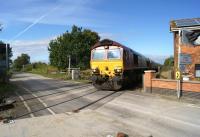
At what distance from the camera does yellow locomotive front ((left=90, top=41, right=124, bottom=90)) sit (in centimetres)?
1961

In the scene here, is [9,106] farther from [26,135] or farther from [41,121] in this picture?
[26,135]

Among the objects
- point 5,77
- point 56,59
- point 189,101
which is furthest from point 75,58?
point 189,101

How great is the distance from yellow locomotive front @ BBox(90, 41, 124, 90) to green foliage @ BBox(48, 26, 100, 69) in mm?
26113

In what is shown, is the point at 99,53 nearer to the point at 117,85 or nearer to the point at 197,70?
the point at 117,85

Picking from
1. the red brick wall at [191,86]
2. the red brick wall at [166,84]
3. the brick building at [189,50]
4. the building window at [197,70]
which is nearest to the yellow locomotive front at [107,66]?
the red brick wall at [166,84]

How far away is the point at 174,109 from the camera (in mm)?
12938

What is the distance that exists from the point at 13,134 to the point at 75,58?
39933 mm

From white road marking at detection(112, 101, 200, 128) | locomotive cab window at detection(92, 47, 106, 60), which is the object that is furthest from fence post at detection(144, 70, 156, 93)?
white road marking at detection(112, 101, 200, 128)

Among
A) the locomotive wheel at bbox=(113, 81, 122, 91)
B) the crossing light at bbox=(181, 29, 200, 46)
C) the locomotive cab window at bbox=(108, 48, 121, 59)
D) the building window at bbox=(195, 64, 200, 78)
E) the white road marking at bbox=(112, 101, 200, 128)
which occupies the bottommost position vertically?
the white road marking at bbox=(112, 101, 200, 128)

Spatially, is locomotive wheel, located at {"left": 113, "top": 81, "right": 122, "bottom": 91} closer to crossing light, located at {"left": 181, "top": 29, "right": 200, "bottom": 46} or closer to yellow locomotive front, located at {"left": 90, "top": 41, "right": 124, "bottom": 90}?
yellow locomotive front, located at {"left": 90, "top": 41, "right": 124, "bottom": 90}

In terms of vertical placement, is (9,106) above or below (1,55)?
below

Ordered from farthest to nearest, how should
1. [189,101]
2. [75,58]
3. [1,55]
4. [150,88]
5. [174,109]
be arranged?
[75,58] < [1,55] < [150,88] < [189,101] < [174,109]

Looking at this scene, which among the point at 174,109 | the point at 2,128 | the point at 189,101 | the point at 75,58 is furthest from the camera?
the point at 75,58

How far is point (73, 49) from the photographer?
157 feet
